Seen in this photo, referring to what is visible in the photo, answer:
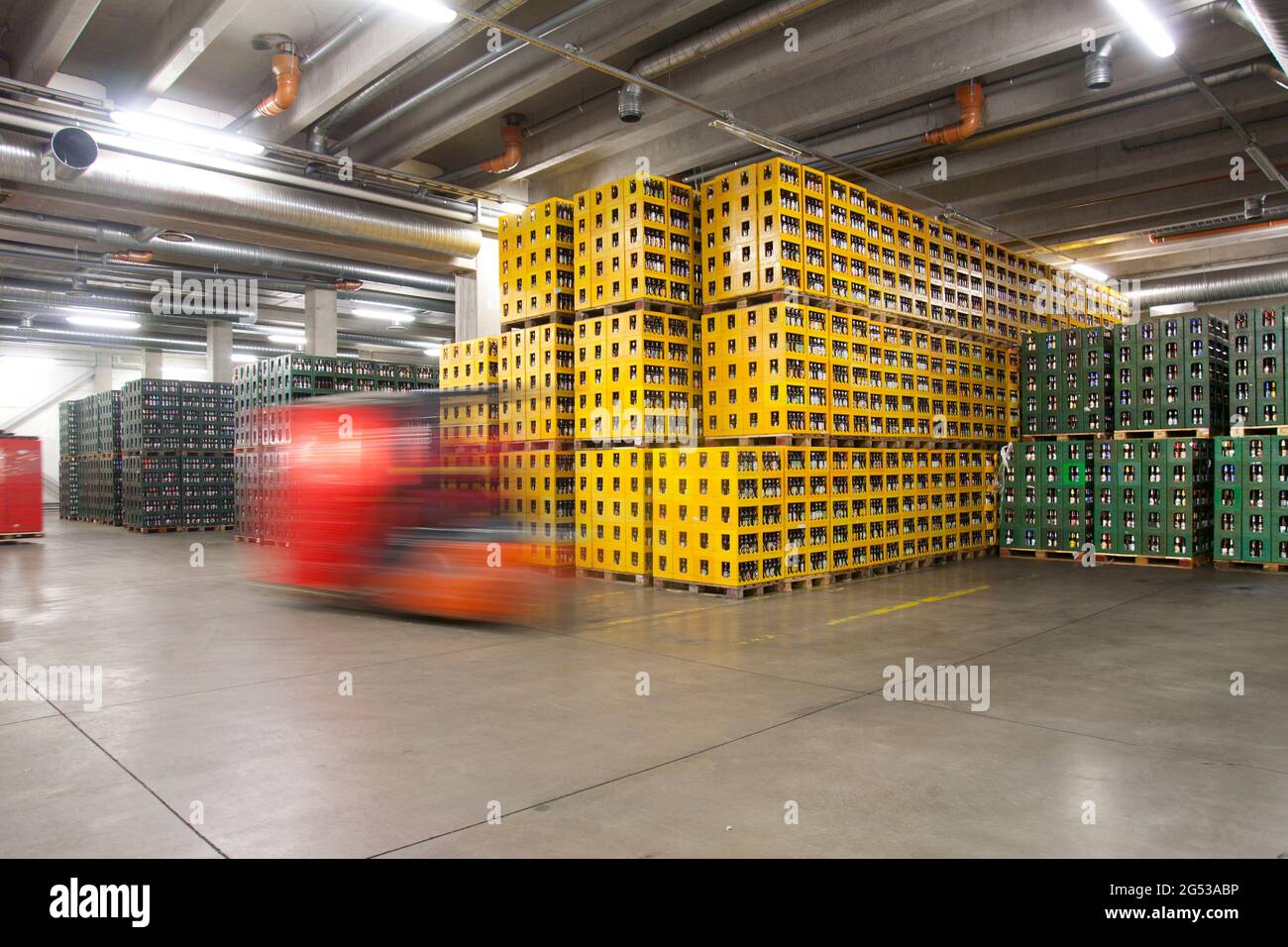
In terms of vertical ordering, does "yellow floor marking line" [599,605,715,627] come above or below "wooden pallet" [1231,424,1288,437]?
below

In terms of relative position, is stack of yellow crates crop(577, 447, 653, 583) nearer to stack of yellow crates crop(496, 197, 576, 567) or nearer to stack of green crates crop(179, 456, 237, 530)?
stack of yellow crates crop(496, 197, 576, 567)

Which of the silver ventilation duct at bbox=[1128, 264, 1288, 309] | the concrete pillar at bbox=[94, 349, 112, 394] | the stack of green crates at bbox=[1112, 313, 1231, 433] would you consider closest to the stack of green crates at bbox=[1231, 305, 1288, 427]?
the stack of green crates at bbox=[1112, 313, 1231, 433]

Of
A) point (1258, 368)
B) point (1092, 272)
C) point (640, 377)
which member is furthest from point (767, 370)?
point (1092, 272)

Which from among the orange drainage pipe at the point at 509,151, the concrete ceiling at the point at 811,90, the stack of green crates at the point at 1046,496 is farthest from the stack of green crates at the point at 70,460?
the stack of green crates at the point at 1046,496

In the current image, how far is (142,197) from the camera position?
11.2m

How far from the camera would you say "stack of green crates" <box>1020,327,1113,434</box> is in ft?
44.9

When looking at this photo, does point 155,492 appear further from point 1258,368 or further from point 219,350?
point 1258,368

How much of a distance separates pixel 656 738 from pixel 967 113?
10.5 metres

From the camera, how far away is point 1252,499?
38.9 feet

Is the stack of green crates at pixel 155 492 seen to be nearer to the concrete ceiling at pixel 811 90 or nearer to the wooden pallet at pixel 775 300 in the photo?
the concrete ceiling at pixel 811 90

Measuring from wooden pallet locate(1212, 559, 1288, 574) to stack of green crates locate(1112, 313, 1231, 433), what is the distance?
7.02 feet

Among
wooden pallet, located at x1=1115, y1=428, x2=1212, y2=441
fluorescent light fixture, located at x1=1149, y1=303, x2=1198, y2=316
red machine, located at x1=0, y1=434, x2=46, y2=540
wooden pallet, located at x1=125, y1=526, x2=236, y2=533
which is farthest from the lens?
fluorescent light fixture, located at x1=1149, y1=303, x2=1198, y2=316
